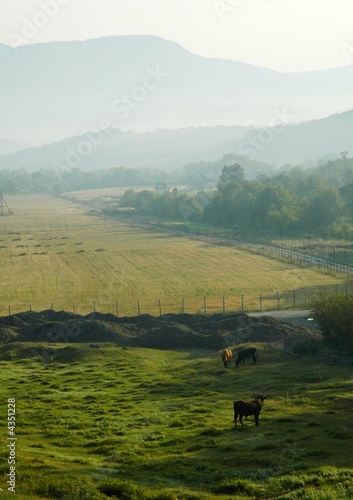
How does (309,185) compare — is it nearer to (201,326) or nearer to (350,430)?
(201,326)

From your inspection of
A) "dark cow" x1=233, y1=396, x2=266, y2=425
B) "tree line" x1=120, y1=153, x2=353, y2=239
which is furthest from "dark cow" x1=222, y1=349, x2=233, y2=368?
"tree line" x1=120, y1=153, x2=353, y2=239

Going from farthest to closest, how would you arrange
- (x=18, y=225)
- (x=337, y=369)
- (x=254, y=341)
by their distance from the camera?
1. (x=18, y=225)
2. (x=254, y=341)
3. (x=337, y=369)

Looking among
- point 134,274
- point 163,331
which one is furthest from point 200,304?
point 134,274

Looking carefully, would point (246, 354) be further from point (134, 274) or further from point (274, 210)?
point (274, 210)

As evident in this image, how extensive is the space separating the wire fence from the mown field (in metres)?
18.7

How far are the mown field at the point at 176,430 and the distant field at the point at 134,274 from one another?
2547 cm

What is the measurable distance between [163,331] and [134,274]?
120 feet

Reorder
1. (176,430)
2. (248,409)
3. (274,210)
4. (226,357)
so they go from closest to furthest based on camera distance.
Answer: (248,409)
(176,430)
(226,357)
(274,210)

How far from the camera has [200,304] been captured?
73.4 metres

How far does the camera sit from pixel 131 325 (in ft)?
199

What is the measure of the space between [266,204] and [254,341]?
4119 inches

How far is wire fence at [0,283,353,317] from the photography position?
228ft

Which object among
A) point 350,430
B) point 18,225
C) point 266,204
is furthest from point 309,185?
point 350,430

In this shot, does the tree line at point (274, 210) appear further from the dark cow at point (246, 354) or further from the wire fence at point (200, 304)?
Answer: the dark cow at point (246, 354)
